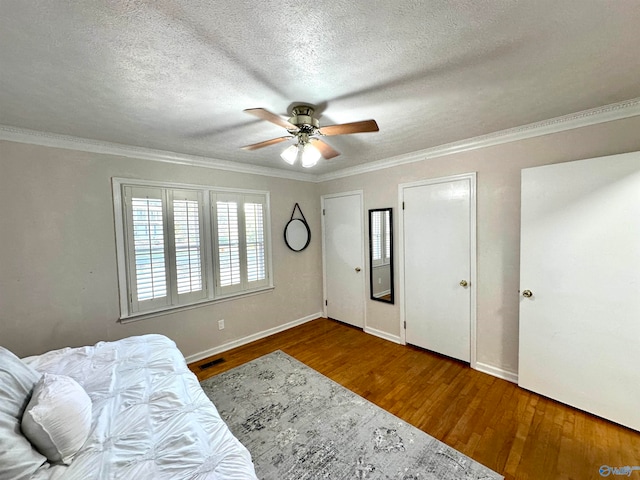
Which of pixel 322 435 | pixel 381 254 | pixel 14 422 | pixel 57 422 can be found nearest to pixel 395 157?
pixel 381 254

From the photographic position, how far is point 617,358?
1.88 m

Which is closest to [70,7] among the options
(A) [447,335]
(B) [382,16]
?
(B) [382,16]

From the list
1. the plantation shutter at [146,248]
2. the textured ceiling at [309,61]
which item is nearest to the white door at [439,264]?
the textured ceiling at [309,61]

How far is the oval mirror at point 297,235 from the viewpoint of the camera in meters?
3.88

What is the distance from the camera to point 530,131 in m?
2.28

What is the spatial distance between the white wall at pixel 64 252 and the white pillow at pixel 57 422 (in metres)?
1.46

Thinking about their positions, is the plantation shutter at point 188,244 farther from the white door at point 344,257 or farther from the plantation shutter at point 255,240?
the white door at point 344,257

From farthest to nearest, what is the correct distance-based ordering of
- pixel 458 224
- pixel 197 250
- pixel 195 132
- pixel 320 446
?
pixel 197 250 → pixel 458 224 → pixel 195 132 → pixel 320 446

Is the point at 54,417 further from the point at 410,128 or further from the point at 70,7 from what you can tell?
the point at 410,128

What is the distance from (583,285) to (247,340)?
3531mm

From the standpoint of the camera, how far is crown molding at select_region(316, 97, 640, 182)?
1899 millimetres

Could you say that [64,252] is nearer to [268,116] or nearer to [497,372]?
[268,116]

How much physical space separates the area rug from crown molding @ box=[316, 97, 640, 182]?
2.62m

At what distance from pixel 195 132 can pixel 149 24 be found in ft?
4.15
